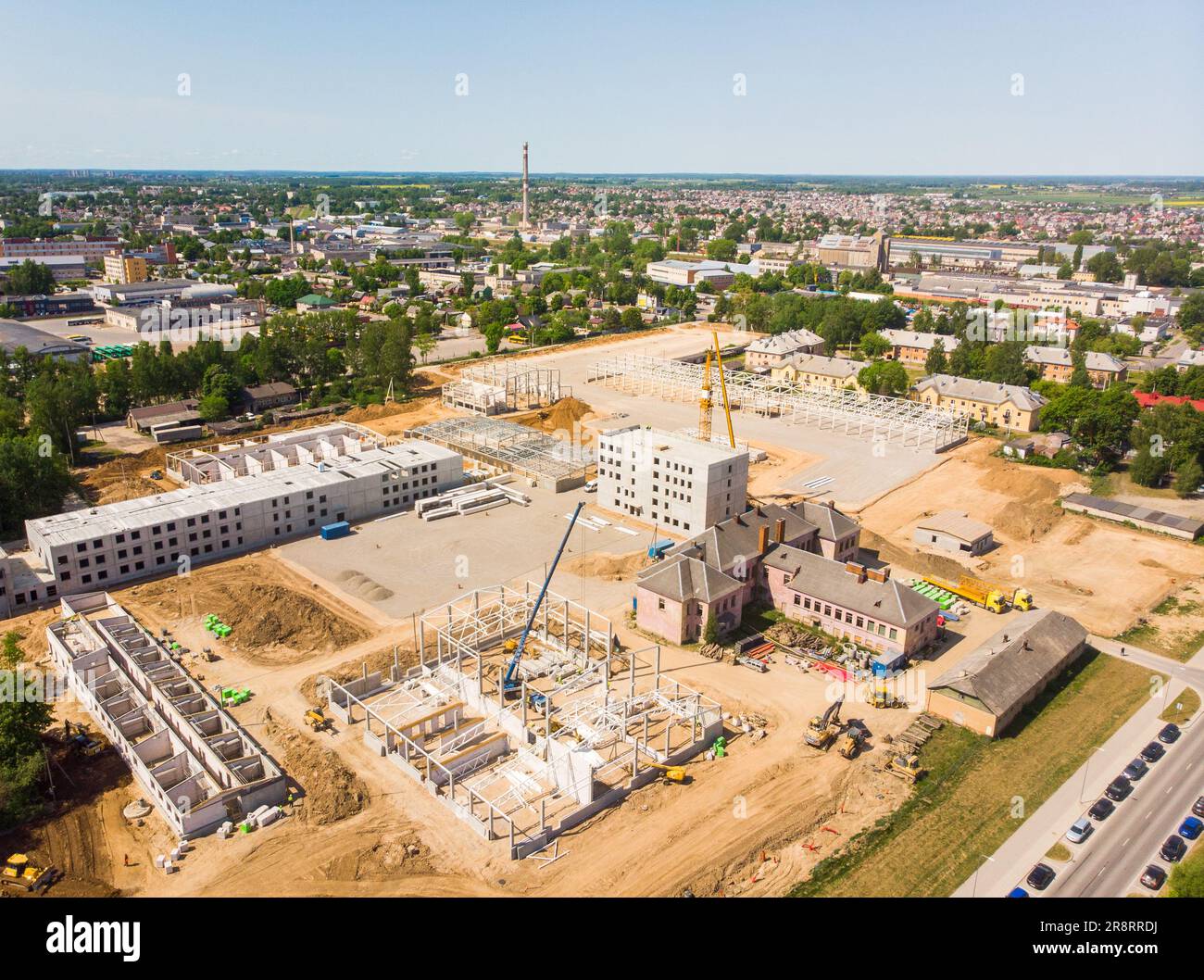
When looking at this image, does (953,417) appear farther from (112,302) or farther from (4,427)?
(112,302)

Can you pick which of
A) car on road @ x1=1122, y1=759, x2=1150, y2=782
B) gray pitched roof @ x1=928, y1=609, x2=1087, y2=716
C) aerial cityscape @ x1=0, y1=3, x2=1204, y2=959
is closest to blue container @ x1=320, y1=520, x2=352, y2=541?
aerial cityscape @ x1=0, y1=3, x2=1204, y2=959

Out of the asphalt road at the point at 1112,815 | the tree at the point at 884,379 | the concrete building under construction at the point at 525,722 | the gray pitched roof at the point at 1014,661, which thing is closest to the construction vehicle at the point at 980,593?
the gray pitched roof at the point at 1014,661

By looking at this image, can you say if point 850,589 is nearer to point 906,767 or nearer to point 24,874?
point 906,767

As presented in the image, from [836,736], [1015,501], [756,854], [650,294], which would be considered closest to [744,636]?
[836,736]

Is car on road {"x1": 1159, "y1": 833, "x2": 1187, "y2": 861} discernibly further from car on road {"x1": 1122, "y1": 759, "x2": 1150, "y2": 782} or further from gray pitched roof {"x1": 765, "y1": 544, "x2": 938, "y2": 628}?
gray pitched roof {"x1": 765, "y1": 544, "x2": 938, "y2": 628}

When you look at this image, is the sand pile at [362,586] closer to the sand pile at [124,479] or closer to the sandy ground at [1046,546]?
the sand pile at [124,479]

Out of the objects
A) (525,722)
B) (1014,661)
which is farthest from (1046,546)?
(525,722)
